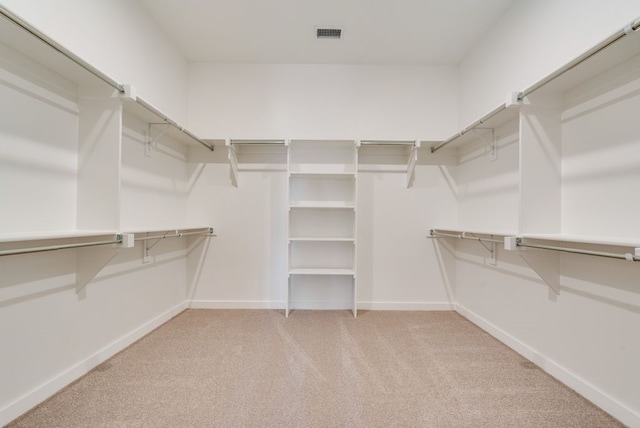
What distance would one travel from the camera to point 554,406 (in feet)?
4.89

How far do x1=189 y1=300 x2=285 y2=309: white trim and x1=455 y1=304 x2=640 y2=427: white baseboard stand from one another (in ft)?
6.61

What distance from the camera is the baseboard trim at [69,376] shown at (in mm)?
1338

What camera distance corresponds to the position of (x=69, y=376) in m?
Answer: 1.63

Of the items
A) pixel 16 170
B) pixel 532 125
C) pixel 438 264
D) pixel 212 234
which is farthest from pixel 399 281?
pixel 16 170

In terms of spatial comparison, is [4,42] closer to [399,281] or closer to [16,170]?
[16,170]

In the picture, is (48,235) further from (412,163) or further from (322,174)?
(412,163)

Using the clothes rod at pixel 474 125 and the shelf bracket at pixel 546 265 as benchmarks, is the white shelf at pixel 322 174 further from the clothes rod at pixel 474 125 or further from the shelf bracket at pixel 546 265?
the shelf bracket at pixel 546 265

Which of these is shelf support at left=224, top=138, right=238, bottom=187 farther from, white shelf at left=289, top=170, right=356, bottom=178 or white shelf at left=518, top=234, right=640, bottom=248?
white shelf at left=518, top=234, right=640, bottom=248

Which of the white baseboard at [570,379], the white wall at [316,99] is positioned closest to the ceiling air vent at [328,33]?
the white wall at [316,99]

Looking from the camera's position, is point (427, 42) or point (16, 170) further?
point (427, 42)

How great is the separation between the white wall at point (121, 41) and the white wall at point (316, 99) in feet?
0.93

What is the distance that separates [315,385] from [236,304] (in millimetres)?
1631

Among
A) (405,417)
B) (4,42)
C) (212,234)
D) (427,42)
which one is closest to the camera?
(4,42)

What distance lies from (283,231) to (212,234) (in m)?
0.75
